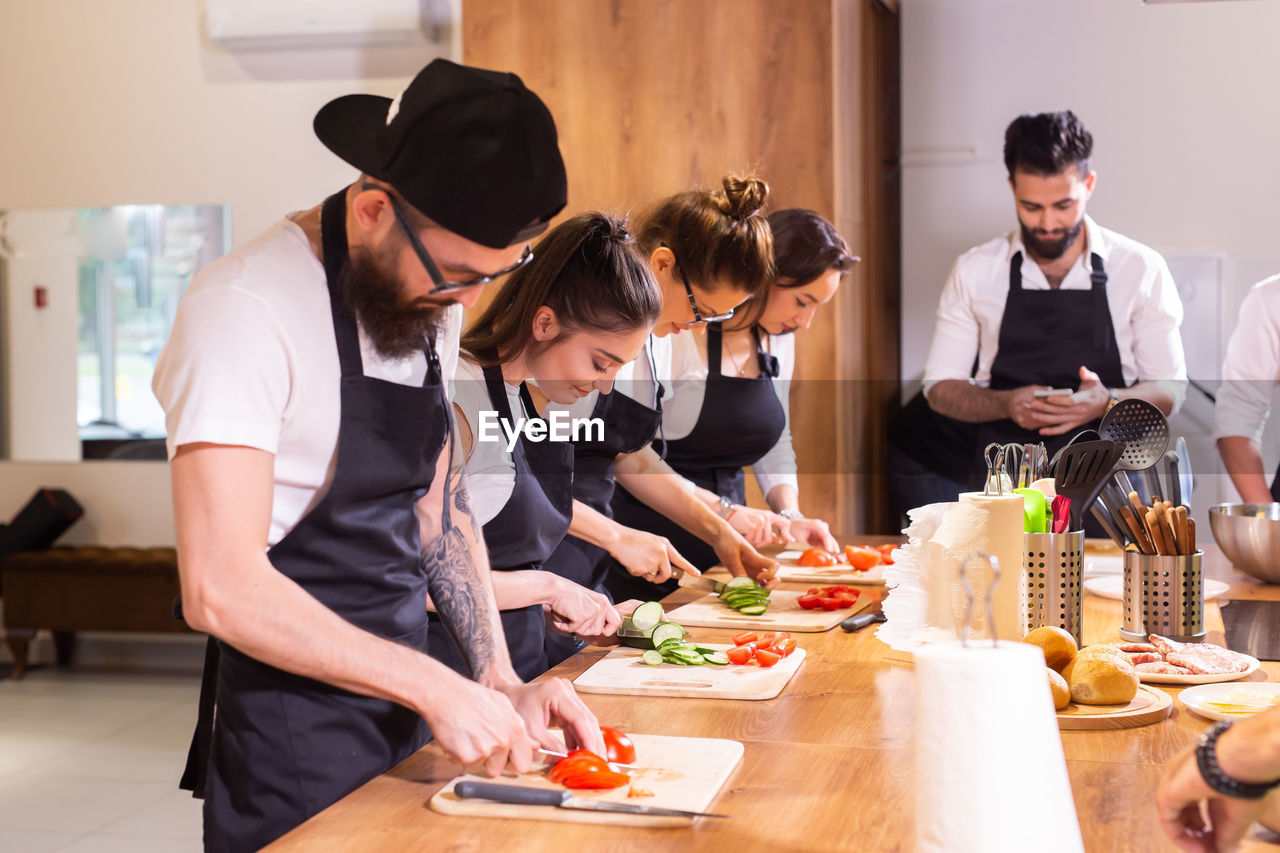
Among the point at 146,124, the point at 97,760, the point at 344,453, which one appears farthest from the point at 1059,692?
the point at 146,124

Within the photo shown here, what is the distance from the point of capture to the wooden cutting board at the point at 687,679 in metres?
1.55

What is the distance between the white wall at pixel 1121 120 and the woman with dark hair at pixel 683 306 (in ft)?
5.31

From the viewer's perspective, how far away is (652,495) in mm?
2779

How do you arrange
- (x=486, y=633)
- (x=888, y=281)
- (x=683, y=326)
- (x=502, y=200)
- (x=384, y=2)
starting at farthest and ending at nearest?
1. (x=384, y=2)
2. (x=888, y=281)
3. (x=683, y=326)
4. (x=486, y=633)
5. (x=502, y=200)

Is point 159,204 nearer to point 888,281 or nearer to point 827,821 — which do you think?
point 888,281

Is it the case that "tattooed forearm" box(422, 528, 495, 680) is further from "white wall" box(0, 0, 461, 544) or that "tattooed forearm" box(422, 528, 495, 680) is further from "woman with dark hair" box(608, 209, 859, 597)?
"white wall" box(0, 0, 461, 544)

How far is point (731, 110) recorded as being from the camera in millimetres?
3881

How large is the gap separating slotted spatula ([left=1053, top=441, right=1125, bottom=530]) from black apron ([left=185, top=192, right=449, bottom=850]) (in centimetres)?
96

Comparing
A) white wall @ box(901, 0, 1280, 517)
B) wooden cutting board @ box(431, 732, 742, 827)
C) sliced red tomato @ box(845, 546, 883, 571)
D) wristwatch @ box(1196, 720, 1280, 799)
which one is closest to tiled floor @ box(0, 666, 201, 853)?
sliced red tomato @ box(845, 546, 883, 571)

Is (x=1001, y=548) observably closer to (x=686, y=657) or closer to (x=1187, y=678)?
(x=1187, y=678)

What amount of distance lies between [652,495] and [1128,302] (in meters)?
1.96

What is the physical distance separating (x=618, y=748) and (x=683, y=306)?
152cm

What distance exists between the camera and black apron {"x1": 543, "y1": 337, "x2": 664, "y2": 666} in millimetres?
2406

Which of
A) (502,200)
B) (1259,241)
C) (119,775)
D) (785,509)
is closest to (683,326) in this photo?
(785,509)
